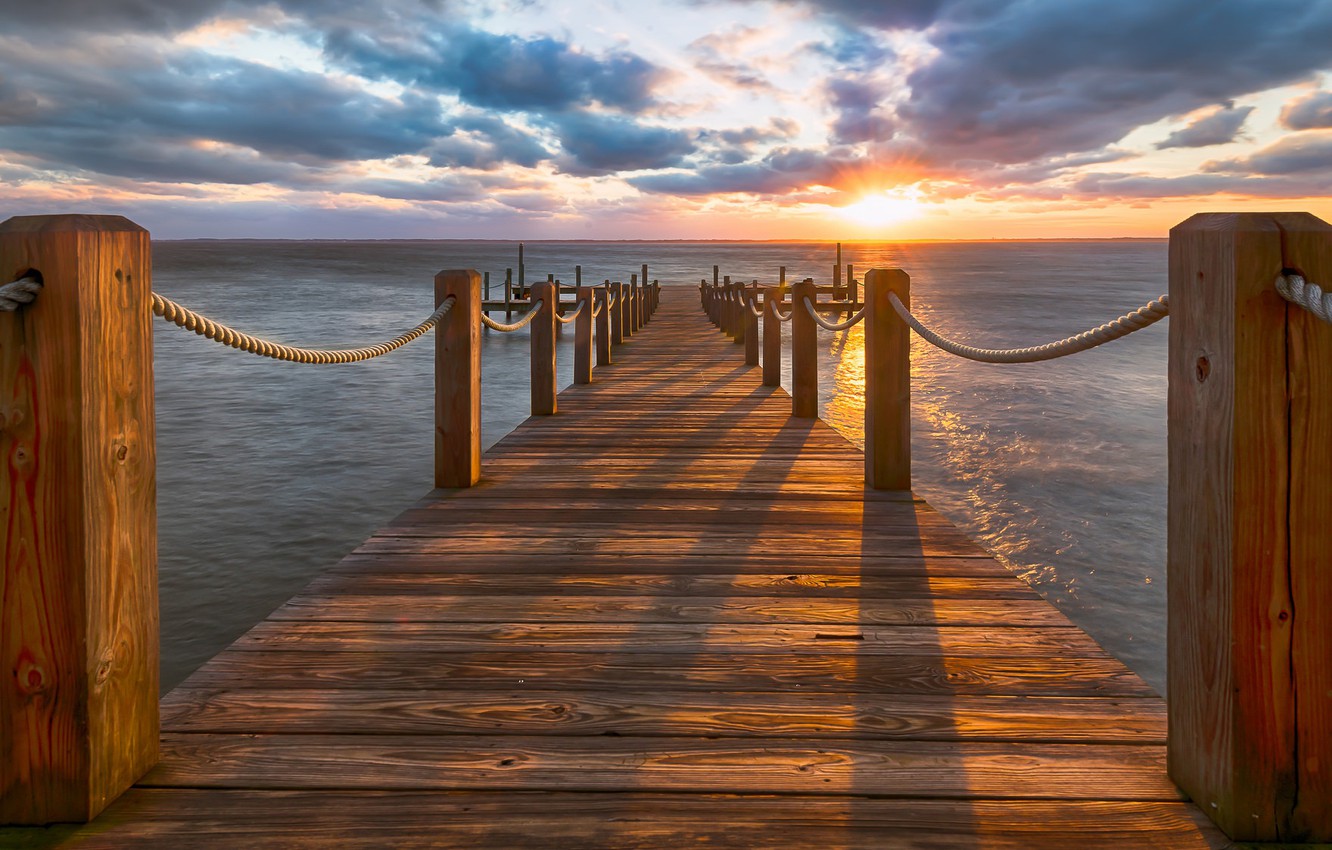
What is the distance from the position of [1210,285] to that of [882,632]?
4.93ft

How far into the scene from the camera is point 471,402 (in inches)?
199

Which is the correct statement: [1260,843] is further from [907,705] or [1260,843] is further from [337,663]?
[337,663]

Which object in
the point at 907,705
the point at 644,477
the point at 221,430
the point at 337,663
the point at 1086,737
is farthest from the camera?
the point at 221,430

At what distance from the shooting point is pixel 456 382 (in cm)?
498

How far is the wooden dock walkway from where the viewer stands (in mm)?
1900

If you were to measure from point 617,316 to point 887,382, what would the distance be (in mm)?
11430

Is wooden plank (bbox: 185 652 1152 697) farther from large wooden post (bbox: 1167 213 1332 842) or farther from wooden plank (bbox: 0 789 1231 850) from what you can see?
large wooden post (bbox: 1167 213 1332 842)

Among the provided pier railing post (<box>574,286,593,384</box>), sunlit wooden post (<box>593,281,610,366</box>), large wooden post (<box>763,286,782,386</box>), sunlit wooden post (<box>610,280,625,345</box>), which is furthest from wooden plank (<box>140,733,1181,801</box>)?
sunlit wooden post (<box>610,280,625,345</box>)

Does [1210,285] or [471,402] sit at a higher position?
[1210,285]

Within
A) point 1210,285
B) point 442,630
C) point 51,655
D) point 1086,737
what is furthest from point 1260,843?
point 51,655

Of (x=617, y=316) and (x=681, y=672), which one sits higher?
(x=617, y=316)

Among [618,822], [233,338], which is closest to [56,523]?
[233,338]

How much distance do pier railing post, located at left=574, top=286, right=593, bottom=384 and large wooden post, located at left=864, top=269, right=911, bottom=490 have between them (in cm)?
484

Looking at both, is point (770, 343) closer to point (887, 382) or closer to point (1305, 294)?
point (887, 382)
